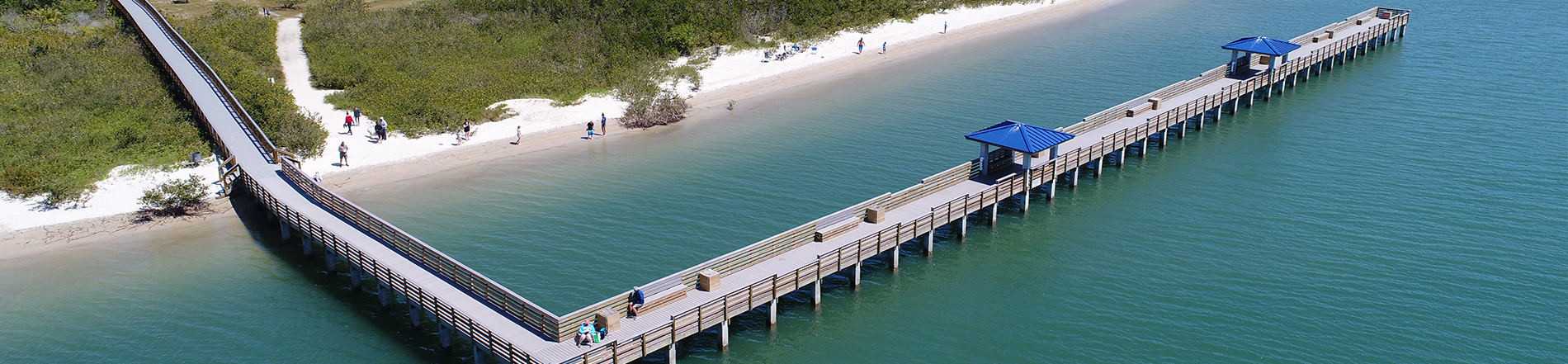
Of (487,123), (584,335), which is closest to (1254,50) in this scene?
(487,123)

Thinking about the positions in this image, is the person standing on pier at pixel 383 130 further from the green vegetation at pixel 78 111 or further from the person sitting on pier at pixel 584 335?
the person sitting on pier at pixel 584 335

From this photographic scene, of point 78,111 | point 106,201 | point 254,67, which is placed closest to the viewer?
point 106,201

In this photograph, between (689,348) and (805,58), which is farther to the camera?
(805,58)

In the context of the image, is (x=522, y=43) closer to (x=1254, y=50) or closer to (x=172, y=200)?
(x=172, y=200)

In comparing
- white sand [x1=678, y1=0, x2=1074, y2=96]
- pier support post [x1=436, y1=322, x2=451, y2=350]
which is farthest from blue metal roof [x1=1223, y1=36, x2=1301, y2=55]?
pier support post [x1=436, y1=322, x2=451, y2=350]

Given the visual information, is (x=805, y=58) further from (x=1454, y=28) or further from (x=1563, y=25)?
(x=1563, y=25)

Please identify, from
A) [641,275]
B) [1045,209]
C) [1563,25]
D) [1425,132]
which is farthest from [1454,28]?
[641,275]
